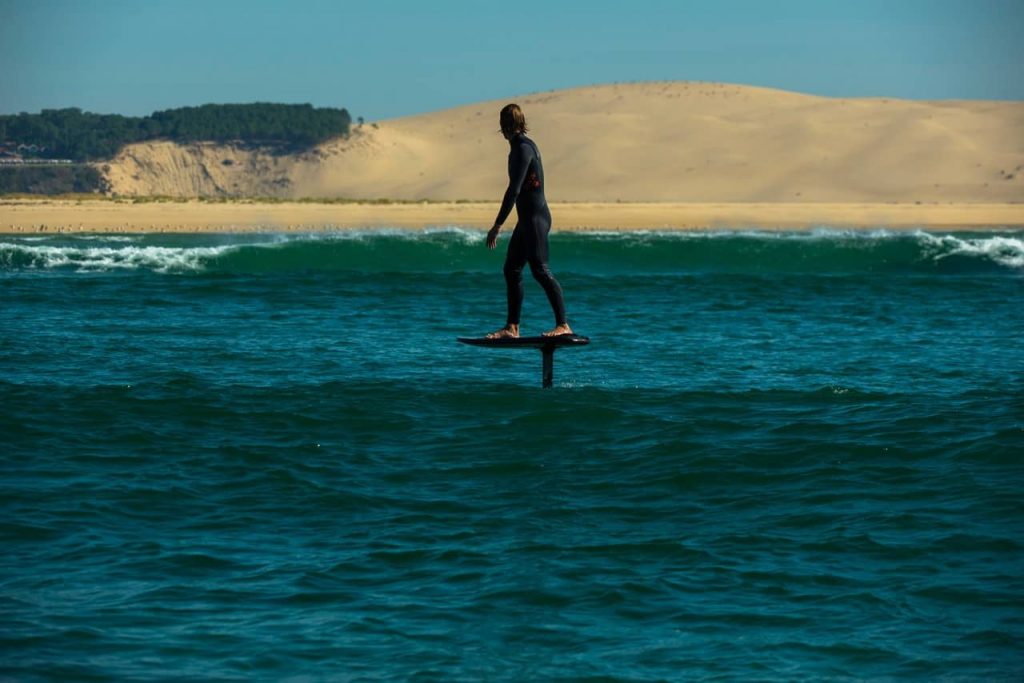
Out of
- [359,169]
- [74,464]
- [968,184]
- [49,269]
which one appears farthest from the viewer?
[359,169]

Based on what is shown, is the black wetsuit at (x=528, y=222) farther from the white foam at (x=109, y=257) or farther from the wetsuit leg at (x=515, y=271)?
the white foam at (x=109, y=257)

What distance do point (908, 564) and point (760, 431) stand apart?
3323 millimetres

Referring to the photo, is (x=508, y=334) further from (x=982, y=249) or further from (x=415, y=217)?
(x=415, y=217)

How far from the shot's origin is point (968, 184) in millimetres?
70625

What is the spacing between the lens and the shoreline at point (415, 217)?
3984 centimetres

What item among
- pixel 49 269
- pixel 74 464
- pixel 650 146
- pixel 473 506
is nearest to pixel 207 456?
pixel 74 464

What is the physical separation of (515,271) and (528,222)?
1.37 feet

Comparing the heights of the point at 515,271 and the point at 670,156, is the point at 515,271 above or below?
below

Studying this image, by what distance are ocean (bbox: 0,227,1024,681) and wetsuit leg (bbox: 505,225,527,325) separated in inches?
37.2

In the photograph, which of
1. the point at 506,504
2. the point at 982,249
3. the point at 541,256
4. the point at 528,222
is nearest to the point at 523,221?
the point at 528,222

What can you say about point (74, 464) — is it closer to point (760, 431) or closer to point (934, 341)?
point (760, 431)

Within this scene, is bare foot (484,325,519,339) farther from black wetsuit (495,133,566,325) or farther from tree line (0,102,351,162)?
tree line (0,102,351,162)

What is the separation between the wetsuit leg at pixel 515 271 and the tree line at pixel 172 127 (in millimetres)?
80948

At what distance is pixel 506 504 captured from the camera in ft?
28.8
